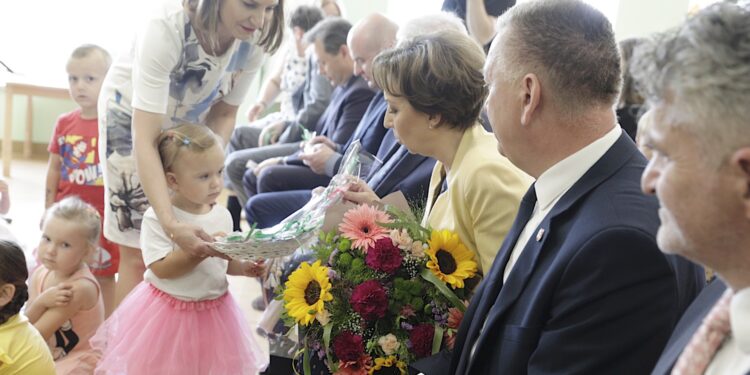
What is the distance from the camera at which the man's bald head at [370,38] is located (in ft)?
12.1

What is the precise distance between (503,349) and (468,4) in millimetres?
2396

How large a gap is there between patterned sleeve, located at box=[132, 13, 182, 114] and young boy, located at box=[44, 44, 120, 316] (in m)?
1.20

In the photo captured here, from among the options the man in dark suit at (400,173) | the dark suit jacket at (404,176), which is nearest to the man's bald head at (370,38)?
the man in dark suit at (400,173)

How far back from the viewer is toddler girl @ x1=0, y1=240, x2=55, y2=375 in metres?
2.29

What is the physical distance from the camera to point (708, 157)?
1.06 metres

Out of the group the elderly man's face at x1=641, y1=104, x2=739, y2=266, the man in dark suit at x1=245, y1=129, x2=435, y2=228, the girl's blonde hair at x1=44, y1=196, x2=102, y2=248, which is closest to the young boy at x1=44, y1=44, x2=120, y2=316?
the girl's blonde hair at x1=44, y1=196, x2=102, y2=248

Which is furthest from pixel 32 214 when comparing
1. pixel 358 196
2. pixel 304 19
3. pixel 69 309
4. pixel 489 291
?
pixel 489 291

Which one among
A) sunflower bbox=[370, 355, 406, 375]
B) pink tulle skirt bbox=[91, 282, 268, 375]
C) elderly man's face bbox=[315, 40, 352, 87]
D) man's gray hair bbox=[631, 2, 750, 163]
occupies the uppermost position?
man's gray hair bbox=[631, 2, 750, 163]

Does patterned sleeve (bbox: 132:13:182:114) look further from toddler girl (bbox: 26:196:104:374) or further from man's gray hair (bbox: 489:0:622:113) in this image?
man's gray hair (bbox: 489:0:622:113)

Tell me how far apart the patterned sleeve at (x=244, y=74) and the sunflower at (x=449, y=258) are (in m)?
1.17

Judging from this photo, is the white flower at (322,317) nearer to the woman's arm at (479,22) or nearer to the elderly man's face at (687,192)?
the elderly man's face at (687,192)

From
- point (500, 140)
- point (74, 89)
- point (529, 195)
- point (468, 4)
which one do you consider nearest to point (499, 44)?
point (500, 140)

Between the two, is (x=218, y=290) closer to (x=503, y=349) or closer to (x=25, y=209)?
(x=503, y=349)

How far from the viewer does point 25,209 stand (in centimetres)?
599
